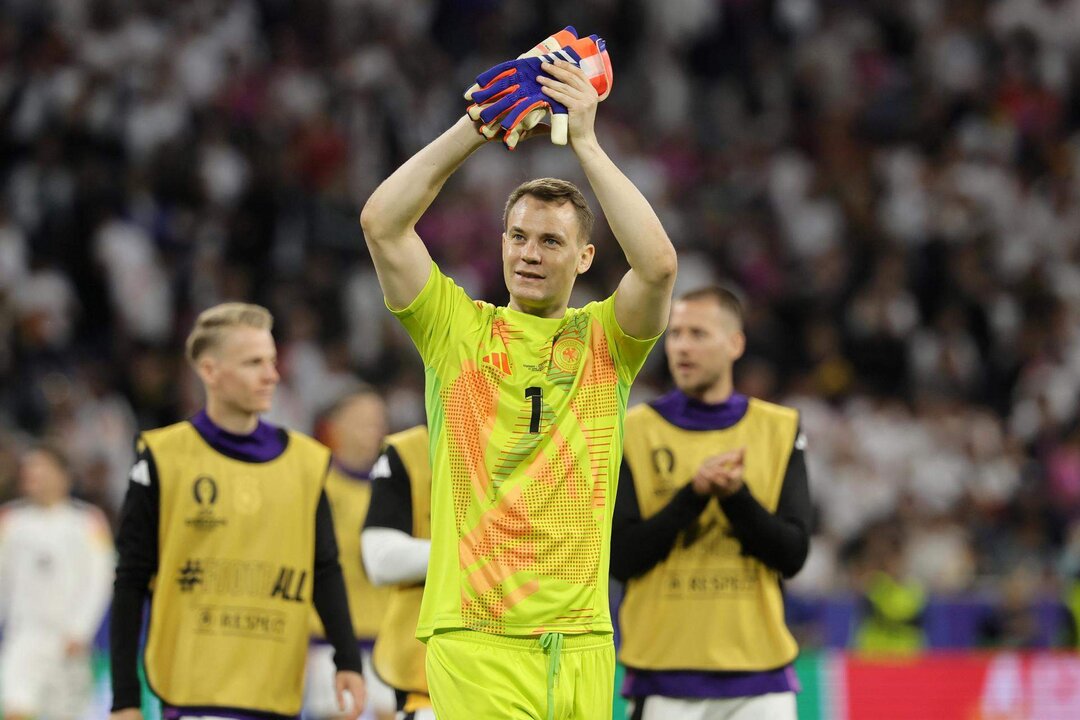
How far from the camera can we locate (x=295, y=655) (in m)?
6.15

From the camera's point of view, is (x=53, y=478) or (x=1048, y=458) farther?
(x=1048, y=458)

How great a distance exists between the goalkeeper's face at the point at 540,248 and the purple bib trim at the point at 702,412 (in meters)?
1.97

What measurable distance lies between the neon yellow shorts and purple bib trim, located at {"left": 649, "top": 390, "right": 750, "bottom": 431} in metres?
2.16

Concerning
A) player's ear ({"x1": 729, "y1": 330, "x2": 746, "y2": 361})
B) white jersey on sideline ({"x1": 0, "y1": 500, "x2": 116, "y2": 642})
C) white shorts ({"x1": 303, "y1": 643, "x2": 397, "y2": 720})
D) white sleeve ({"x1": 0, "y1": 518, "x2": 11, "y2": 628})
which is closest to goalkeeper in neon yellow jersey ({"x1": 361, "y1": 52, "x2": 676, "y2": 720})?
player's ear ({"x1": 729, "y1": 330, "x2": 746, "y2": 361})

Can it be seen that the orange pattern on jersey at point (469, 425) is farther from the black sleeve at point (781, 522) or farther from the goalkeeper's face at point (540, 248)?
the black sleeve at point (781, 522)

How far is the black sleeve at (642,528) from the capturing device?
20.0ft

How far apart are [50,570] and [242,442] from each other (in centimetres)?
534

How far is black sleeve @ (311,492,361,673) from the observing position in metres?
6.06

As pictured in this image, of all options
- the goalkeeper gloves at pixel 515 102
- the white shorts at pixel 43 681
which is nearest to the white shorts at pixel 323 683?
the white shorts at pixel 43 681

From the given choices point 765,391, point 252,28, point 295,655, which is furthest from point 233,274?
point 295,655

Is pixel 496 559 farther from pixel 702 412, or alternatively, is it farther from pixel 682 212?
pixel 682 212

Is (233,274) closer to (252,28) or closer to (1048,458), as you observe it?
(252,28)

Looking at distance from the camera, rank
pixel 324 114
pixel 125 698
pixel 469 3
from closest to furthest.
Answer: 1. pixel 125 698
2. pixel 324 114
3. pixel 469 3

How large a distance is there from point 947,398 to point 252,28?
8.61 m
